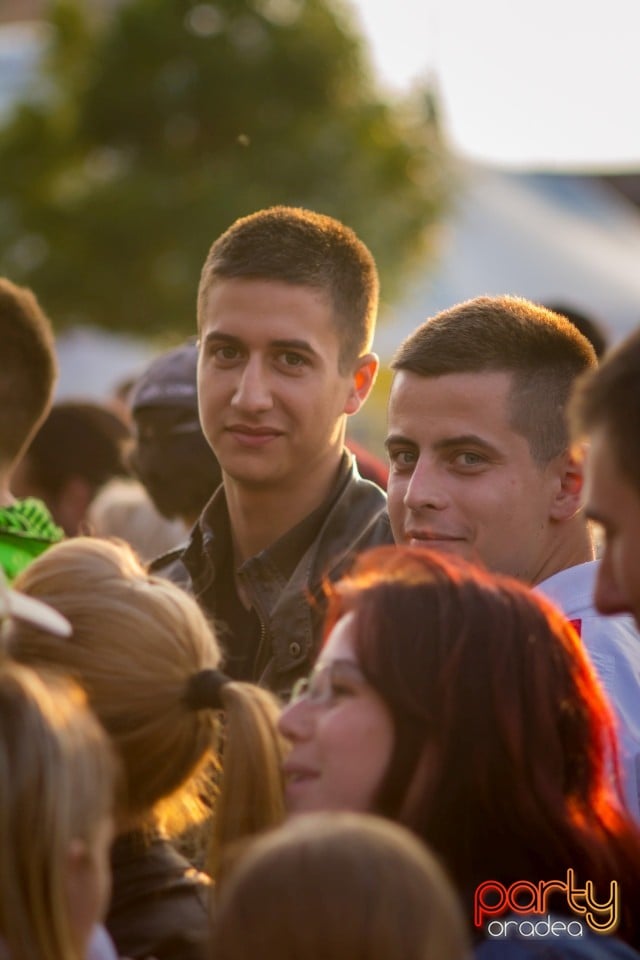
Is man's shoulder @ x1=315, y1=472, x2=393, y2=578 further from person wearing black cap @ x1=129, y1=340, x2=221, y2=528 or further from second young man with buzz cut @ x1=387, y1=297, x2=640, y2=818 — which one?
person wearing black cap @ x1=129, y1=340, x2=221, y2=528

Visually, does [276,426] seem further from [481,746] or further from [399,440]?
[481,746]

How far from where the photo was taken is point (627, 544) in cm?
238

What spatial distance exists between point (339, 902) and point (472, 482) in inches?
67.9

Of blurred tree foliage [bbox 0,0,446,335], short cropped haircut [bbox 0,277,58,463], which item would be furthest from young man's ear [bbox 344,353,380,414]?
blurred tree foliage [bbox 0,0,446,335]

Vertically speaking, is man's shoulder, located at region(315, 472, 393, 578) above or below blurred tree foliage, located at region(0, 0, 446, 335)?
below

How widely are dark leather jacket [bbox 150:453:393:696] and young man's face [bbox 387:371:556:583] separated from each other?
29cm

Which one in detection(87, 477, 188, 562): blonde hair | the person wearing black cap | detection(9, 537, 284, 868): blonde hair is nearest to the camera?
detection(9, 537, 284, 868): blonde hair

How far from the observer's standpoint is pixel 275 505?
156 inches

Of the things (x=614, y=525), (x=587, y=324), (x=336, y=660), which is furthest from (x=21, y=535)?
(x=587, y=324)

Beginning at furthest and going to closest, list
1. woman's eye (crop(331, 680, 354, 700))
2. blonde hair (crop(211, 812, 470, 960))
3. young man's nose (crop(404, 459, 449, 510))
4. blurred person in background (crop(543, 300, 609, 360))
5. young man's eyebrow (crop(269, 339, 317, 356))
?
blurred person in background (crop(543, 300, 609, 360)) → young man's eyebrow (crop(269, 339, 317, 356)) → young man's nose (crop(404, 459, 449, 510)) → woman's eye (crop(331, 680, 354, 700)) → blonde hair (crop(211, 812, 470, 960))

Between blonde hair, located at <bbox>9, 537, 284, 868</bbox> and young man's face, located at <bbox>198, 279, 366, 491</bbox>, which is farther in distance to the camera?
young man's face, located at <bbox>198, 279, 366, 491</bbox>

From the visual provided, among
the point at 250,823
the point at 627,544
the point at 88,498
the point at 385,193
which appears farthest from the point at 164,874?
the point at 385,193

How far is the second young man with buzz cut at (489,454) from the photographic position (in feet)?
11.4

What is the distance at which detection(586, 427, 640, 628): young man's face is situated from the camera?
93.5 inches
